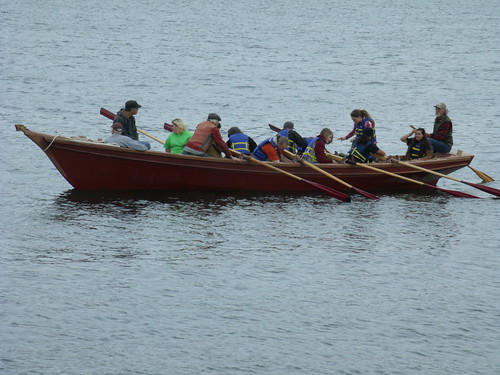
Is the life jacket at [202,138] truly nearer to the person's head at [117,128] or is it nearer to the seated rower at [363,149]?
the person's head at [117,128]

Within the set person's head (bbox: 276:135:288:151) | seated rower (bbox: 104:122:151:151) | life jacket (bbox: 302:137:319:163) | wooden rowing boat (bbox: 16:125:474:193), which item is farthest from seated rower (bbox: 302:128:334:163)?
seated rower (bbox: 104:122:151:151)

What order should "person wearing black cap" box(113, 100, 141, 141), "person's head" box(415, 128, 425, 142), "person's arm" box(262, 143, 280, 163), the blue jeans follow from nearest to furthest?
"person wearing black cap" box(113, 100, 141, 141), "person's arm" box(262, 143, 280, 163), "person's head" box(415, 128, 425, 142), the blue jeans

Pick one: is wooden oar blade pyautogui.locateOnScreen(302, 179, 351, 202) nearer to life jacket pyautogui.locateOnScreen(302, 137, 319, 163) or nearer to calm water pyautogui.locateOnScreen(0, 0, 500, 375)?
calm water pyautogui.locateOnScreen(0, 0, 500, 375)

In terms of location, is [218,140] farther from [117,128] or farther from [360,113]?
[360,113]

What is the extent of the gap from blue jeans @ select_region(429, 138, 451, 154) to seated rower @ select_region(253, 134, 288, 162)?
13.0 ft

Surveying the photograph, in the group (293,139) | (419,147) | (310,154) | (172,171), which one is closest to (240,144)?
(293,139)

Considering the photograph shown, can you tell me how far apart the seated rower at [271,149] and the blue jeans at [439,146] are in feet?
13.0

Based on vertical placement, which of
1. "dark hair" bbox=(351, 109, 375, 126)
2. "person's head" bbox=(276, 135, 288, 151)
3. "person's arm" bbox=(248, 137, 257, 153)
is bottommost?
"person's arm" bbox=(248, 137, 257, 153)

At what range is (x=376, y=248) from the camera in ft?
58.6

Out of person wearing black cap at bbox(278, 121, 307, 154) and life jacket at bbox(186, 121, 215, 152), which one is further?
person wearing black cap at bbox(278, 121, 307, 154)

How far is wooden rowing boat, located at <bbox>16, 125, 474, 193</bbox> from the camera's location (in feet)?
64.6

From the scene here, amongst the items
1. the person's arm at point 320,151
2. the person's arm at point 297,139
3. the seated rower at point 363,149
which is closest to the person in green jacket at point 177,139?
the person's arm at point 297,139

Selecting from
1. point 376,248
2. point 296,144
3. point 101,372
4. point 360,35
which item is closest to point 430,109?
point 296,144

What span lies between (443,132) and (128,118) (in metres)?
7.29
